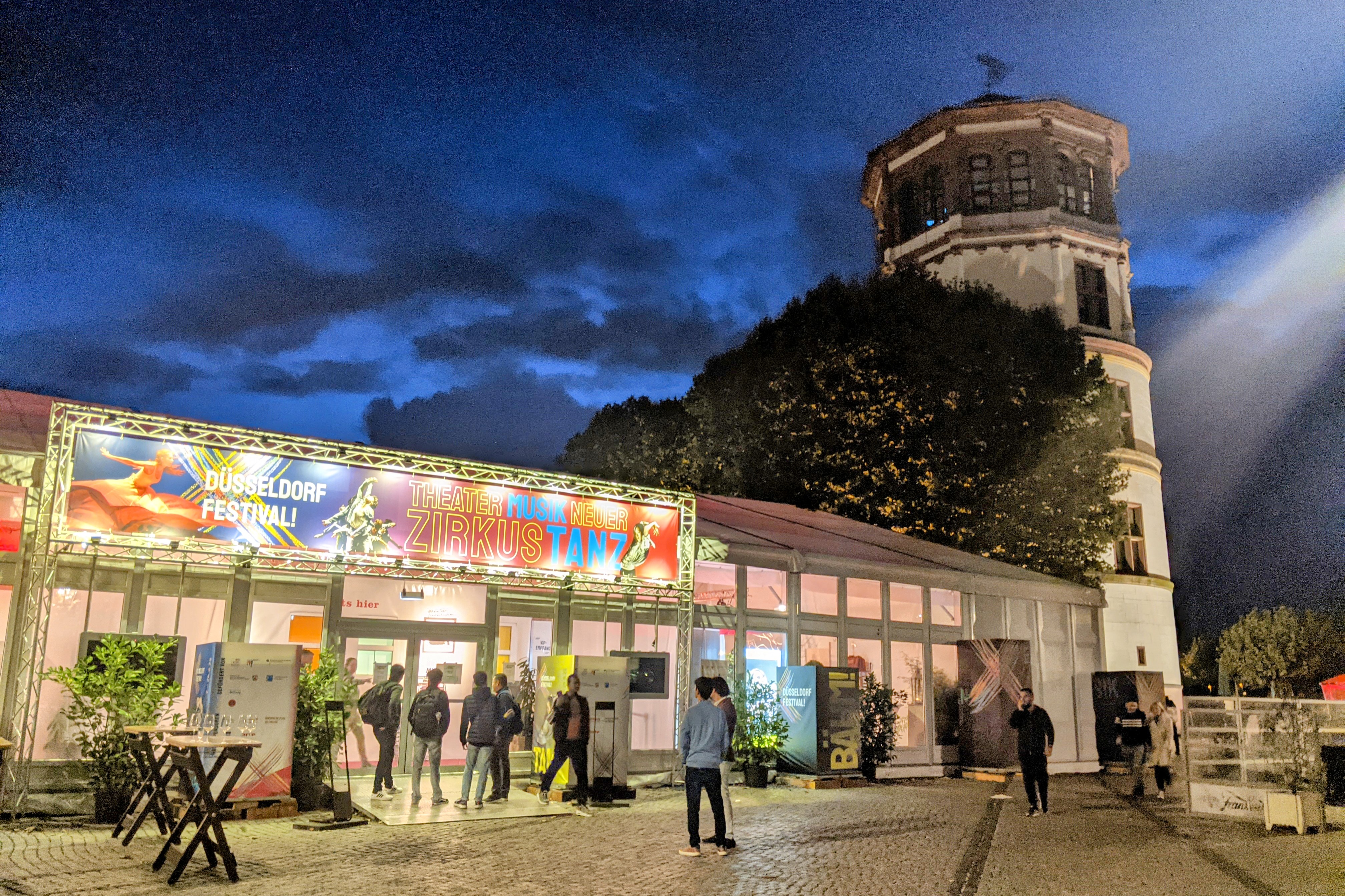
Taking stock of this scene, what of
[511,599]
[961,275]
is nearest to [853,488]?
[961,275]

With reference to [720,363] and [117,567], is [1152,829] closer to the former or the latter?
[117,567]

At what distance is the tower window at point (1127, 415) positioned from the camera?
33406 mm

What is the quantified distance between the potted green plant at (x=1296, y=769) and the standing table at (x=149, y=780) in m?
11.8

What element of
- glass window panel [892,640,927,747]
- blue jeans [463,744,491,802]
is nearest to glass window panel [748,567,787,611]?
glass window panel [892,640,927,747]

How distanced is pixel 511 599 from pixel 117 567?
539 centimetres

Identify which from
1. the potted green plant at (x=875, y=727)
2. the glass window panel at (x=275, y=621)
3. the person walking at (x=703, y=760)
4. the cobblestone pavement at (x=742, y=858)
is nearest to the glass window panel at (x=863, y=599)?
the potted green plant at (x=875, y=727)

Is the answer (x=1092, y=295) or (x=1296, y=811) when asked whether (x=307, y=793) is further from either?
(x=1092, y=295)

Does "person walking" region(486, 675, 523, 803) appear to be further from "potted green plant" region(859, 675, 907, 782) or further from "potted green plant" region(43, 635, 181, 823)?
"potted green plant" region(859, 675, 907, 782)

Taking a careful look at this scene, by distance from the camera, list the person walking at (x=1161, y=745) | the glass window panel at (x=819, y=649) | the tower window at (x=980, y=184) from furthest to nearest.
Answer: the tower window at (x=980, y=184), the glass window panel at (x=819, y=649), the person walking at (x=1161, y=745)

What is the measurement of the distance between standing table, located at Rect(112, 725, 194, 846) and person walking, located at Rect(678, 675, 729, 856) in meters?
4.38

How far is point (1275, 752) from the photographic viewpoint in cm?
1326

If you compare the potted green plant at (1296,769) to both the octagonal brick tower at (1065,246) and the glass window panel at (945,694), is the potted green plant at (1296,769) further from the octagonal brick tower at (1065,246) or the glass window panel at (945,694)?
the octagonal brick tower at (1065,246)

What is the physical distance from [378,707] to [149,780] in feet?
11.3

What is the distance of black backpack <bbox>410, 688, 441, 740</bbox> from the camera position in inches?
468
